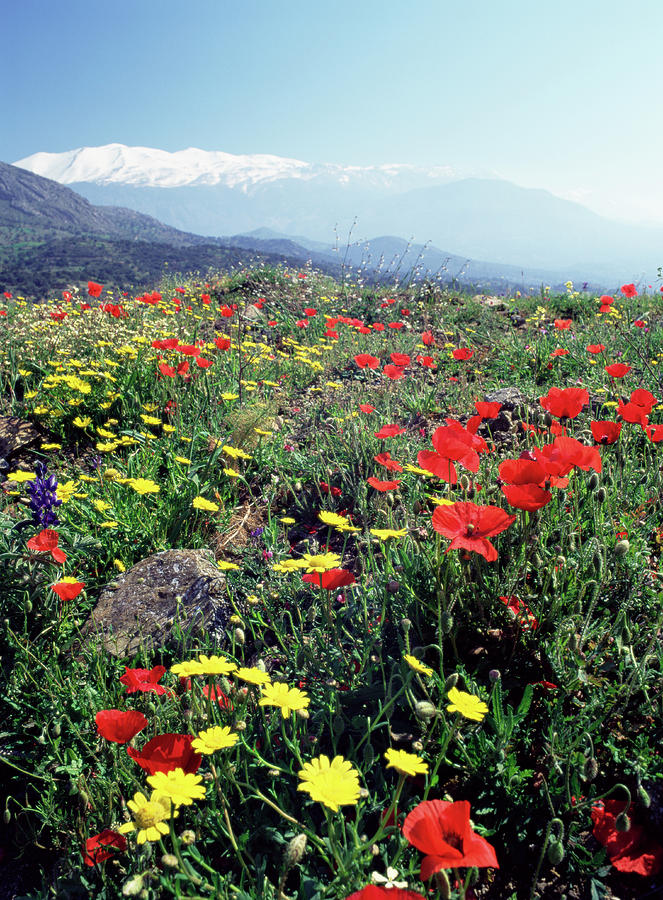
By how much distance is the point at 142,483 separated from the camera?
7.50 ft

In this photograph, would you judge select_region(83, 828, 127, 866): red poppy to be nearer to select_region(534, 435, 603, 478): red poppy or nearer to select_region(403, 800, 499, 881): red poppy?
select_region(403, 800, 499, 881): red poppy

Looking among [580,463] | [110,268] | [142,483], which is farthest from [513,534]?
[110,268]

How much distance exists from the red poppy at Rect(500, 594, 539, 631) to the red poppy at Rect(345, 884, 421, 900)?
0.94m

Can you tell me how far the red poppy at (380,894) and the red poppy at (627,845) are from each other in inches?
25.2

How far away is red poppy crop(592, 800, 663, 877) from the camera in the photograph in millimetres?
1146

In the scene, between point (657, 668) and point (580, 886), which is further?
point (657, 668)

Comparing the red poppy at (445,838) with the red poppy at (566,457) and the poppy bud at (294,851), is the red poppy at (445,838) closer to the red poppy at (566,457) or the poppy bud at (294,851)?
the poppy bud at (294,851)

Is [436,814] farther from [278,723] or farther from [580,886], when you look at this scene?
[278,723]

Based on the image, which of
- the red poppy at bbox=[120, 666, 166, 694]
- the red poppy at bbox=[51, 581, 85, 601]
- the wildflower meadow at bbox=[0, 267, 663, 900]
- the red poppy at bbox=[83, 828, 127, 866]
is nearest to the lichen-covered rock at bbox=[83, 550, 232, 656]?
the wildflower meadow at bbox=[0, 267, 663, 900]

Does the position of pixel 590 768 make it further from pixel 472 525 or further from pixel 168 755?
pixel 168 755

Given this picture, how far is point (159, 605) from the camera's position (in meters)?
2.15

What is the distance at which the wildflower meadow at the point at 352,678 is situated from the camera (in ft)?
3.80

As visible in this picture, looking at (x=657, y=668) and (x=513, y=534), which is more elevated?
(x=513, y=534)

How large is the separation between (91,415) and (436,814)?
3898 mm
